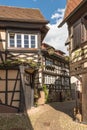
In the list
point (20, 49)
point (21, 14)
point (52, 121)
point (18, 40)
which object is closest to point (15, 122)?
point (52, 121)

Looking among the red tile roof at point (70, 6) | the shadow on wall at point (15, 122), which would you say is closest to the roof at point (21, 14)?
the red tile roof at point (70, 6)

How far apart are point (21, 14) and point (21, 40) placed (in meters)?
2.67

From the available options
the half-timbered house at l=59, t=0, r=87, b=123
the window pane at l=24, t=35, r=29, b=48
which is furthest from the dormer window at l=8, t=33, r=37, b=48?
the half-timbered house at l=59, t=0, r=87, b=123

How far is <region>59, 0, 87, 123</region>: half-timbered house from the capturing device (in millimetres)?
13516

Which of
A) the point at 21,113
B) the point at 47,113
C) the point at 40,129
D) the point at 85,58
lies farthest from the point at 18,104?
the point at 85,58

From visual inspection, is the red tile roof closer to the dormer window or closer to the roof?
the roof

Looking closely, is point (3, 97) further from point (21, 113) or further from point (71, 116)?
point (71, 116)

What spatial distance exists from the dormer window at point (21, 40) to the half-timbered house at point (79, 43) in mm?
5458

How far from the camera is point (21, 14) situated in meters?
22.3

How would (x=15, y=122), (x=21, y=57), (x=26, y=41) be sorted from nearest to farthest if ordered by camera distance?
1. (x=15, y=122)
2. (x=21, y=57)
3. (x=26, y=41)

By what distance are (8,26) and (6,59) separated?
8.41ft

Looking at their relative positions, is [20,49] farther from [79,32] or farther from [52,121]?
[52,121]

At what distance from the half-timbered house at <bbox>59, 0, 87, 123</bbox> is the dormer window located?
5458 millimetres

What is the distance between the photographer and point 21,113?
680 inches
